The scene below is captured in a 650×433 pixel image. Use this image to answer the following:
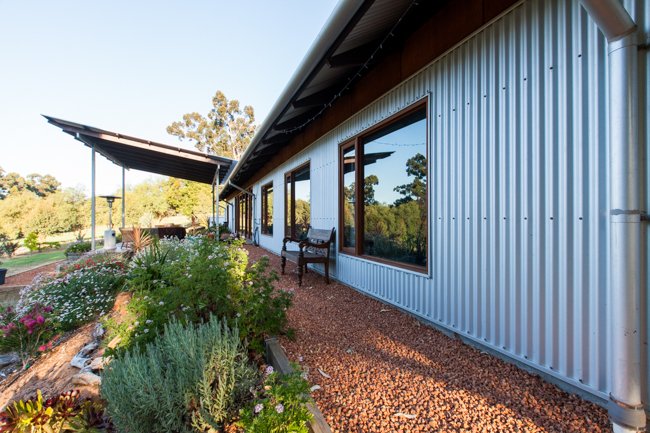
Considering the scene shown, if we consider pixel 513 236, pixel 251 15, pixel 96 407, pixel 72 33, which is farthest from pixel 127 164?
pixel 513 236

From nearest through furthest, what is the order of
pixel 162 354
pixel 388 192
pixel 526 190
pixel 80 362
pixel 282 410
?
1. pixel 282 410
2. pixel 162 354
3. pixel 526 190
4. pixel 80 362
5. pixel 388 192

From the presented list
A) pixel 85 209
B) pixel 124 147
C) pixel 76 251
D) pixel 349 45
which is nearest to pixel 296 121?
pixel 349 45

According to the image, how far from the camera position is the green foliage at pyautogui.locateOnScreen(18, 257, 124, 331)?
4.19 metres

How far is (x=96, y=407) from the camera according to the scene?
6.16 ft

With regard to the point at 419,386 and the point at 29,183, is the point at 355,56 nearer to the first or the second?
the point at 419,386

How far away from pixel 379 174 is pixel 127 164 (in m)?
13.5

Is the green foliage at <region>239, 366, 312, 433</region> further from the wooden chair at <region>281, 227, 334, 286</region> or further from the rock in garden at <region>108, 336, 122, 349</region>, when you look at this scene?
the wooden chair at <region>281, 227, 334, 286</region>

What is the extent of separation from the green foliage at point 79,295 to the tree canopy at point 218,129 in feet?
92.5

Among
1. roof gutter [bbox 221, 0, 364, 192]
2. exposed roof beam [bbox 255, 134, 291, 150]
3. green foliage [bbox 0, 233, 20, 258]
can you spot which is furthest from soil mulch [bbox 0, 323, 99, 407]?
green foliage [bbox 0, 233, 20, 258]

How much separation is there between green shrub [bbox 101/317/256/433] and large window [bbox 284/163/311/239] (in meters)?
5.10

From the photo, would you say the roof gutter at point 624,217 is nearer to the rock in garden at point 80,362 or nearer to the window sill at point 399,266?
the window sill at point 399,266

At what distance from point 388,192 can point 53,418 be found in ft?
11.5

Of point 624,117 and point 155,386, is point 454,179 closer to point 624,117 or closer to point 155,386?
point 624,117

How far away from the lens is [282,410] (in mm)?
1385
